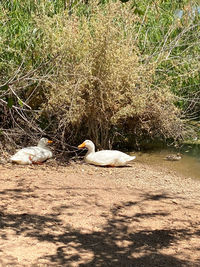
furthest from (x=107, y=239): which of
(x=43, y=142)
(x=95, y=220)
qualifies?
(x=43, y=142)

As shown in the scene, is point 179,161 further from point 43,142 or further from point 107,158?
point 43,142

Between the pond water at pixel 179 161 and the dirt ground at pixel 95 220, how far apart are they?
1.28m

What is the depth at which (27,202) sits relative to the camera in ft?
19.6

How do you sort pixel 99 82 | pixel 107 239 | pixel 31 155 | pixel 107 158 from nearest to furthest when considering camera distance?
pixel 107 239, pixel 31 155, pixel 107 158, pixel 99 82

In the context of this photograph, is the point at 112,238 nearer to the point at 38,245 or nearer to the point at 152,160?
the point at 38,245

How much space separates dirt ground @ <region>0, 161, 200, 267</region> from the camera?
4352mm

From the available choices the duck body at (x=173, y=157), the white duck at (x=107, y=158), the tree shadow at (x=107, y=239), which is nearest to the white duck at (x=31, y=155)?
the white duck at (x=107, y=158)

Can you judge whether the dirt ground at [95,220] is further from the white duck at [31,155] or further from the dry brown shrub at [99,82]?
the dry brown shrub at [99,82]

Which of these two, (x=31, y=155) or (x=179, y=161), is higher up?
(x=31, y=155)

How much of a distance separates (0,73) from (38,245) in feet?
18.7

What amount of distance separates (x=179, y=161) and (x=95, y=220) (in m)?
5.32

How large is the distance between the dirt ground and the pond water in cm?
128

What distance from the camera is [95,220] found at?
5395mm

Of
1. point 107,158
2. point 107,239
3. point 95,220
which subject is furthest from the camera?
point 107,158
